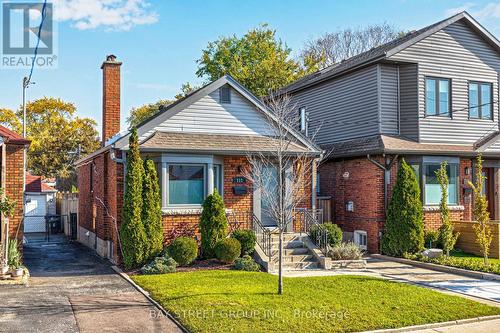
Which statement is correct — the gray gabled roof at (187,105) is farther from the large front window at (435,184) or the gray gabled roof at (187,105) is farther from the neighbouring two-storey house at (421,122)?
the large front window at (435,184)

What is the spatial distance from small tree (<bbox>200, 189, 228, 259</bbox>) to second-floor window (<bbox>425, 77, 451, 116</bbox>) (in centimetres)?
875

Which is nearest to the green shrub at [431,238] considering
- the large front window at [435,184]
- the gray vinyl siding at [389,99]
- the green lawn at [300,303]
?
the large front window at [435,184]

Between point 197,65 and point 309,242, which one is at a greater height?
point 197,65

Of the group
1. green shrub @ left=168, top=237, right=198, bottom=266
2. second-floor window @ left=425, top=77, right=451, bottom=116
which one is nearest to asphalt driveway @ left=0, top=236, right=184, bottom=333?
green shrub @ left=168, top=237, right=198, bottom=266

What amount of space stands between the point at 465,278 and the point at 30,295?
10.6 meters

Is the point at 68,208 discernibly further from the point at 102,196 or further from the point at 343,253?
the point at 343,253

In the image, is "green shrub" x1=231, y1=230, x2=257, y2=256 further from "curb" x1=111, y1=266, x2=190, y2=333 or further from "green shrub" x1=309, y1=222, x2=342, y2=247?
"curb" x1=111, y1=266, x2=190, y2=333

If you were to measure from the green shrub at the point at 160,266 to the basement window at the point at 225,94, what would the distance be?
5691 millimetres

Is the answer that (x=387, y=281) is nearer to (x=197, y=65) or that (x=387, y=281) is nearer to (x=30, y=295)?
(x=30, y=295)

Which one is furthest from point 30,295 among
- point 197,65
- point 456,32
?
point 197,65

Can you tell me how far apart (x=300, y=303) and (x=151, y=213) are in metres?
5.54

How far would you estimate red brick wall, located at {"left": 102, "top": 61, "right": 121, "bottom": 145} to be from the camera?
16.2m

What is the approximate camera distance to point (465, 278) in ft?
41.3

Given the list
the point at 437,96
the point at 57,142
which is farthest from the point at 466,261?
the point at 57,142
